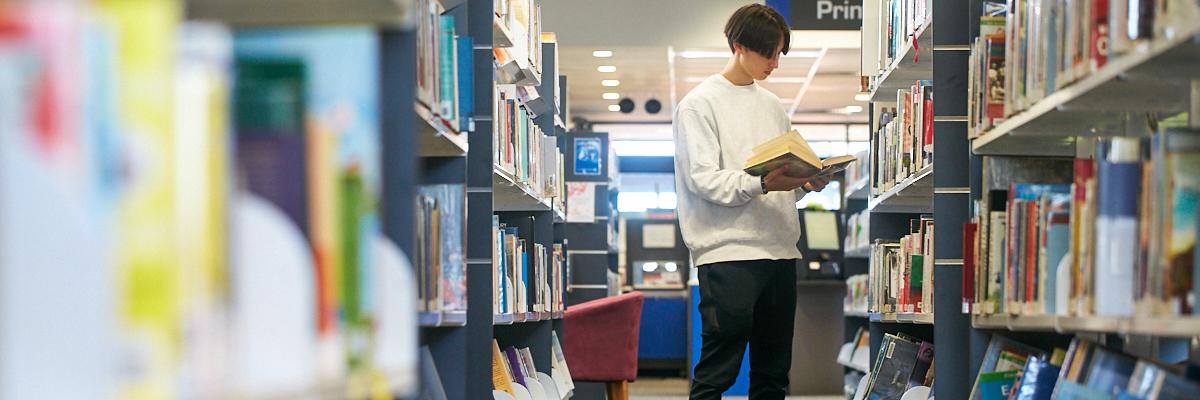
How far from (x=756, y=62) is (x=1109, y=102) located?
5.11ft

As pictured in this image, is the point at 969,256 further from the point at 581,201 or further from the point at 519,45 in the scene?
the point at 581,201

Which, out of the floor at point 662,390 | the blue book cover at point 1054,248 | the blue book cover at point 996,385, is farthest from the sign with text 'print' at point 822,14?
the blue book cover at point 1054,248

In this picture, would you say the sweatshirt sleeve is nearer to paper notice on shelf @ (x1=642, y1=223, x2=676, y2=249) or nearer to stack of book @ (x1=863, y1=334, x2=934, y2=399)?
stack of book @ (x1=863, y1=334, x2=934, y2=399)

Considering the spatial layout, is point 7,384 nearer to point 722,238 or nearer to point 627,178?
point 722,238

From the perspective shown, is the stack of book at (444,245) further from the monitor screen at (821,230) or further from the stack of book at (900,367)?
the monitor screen at (821,230)

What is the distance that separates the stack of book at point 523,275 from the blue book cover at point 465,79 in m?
0.40

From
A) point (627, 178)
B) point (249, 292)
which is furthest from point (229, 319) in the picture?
point (627, 178)

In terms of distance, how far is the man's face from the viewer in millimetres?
3754

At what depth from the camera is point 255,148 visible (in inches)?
42.3

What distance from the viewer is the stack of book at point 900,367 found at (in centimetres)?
411

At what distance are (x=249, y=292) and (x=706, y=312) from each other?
8.62 feet

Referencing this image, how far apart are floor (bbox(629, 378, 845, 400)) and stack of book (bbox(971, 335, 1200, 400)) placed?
5288 mm

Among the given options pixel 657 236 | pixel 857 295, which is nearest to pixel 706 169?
pixel 857 295

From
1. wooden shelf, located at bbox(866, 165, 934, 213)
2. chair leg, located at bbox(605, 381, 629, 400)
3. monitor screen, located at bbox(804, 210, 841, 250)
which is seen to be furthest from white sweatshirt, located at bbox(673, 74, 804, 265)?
monitor screen, located at bbox(804, 210, 841, 250)
